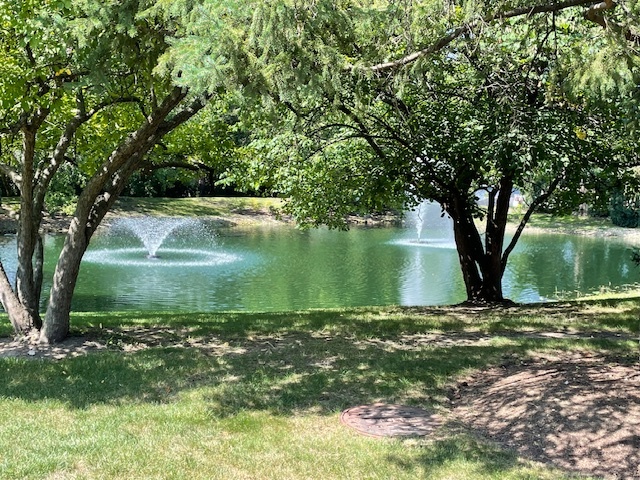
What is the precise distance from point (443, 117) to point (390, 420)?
6508mm

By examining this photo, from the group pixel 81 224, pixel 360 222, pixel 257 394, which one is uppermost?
pixel 81 224

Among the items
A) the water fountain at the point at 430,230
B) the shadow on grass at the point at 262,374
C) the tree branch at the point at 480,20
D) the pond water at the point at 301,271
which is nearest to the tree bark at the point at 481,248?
the shadow on grass at the point at 262,374

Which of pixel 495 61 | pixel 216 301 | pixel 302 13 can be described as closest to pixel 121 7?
pixel 302 13

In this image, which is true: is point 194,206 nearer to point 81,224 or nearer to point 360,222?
point 360,222

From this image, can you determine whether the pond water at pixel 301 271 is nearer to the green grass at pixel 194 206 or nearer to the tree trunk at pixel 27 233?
the green grass at pixel 194 206

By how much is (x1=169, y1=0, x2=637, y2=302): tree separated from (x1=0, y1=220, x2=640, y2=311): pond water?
5229 mm

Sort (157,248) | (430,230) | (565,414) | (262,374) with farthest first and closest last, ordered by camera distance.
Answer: (430,230)
(157,248)
(262,374)
(565,414)

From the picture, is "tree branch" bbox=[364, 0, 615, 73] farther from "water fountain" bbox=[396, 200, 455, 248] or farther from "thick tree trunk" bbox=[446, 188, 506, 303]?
"water fountain" bbox=[396, 200, 455, 248]

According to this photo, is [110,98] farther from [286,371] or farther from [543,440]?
[543,440]

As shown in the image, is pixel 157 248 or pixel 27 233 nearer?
pixel 27 233

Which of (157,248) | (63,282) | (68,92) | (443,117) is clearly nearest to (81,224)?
(63,282)

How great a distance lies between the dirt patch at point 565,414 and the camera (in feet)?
13.8

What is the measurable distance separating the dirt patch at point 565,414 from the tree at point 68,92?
363 centimetres

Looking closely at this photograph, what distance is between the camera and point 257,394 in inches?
218
